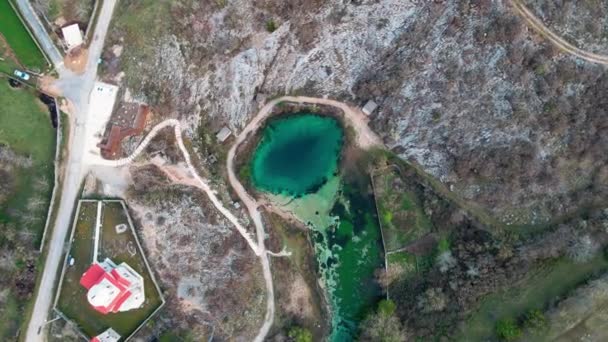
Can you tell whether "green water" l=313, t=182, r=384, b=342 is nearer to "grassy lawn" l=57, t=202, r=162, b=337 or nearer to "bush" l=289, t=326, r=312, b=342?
"bush" l=289, t=326, r=312, b=342

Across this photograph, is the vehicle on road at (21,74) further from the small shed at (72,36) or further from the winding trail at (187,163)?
the winding trail at (187,163)

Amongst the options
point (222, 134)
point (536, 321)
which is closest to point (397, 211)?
point (536, 321)

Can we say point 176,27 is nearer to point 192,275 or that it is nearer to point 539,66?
point 192,275

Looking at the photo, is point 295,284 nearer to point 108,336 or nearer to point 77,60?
point 108,336

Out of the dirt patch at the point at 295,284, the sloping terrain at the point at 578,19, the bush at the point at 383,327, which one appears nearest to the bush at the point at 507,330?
the bush at the point at 383,327

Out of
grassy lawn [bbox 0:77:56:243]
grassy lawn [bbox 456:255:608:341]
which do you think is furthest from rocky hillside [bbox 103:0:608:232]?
grassy lawn [bbox 0:77:56:243]

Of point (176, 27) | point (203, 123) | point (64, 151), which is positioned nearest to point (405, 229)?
point (203, 123)
